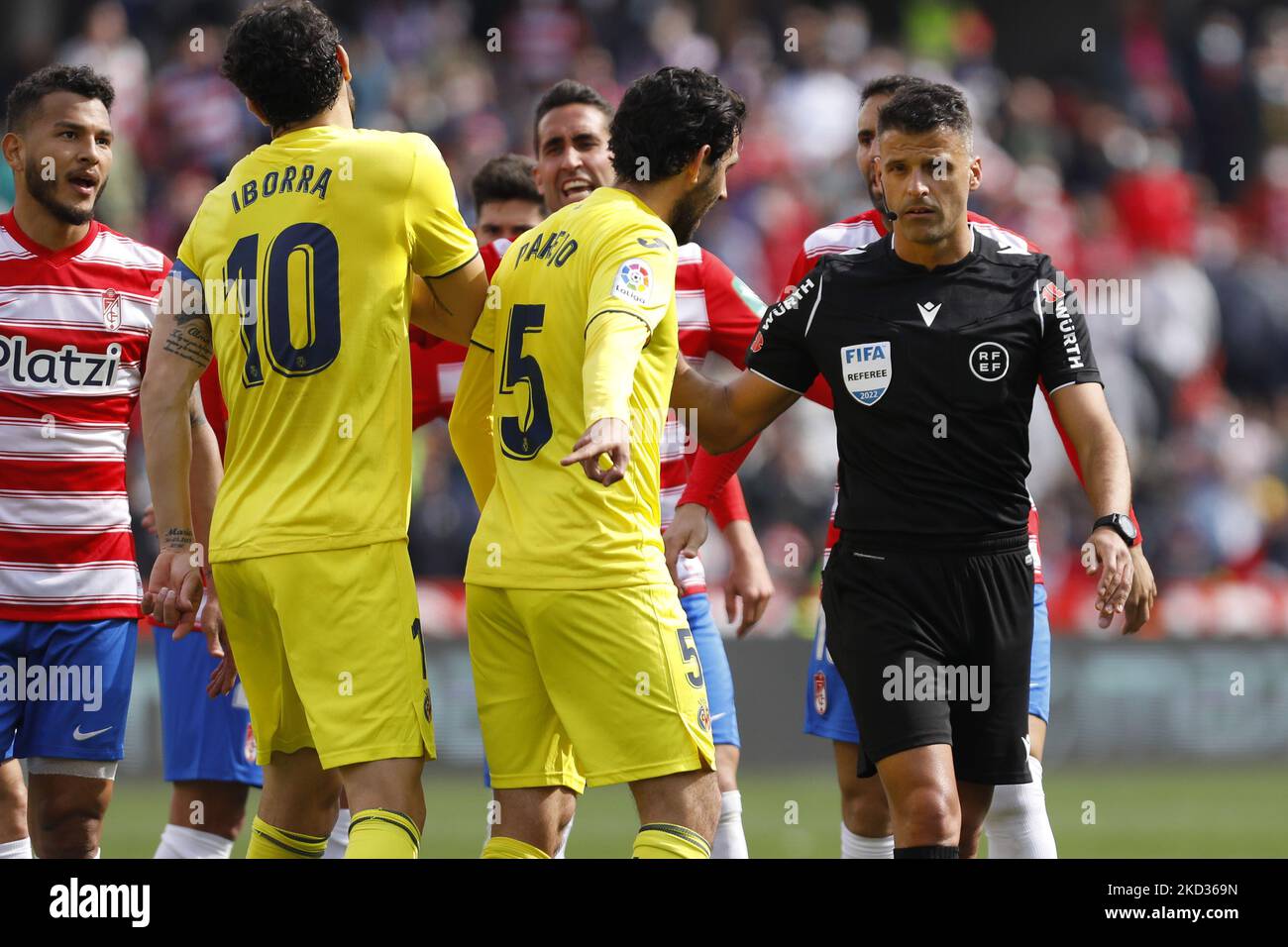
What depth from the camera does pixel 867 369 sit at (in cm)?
496

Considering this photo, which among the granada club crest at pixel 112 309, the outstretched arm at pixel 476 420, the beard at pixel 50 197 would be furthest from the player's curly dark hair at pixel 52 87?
the outstretched arm at pixel 476 420

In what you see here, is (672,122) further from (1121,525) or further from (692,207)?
(1121,525)

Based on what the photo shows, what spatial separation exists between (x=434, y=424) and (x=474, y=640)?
8.62 m

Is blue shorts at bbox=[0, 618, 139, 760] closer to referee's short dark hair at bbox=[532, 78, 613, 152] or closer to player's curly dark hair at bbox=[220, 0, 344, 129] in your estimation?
player's curly dark hair at bbox=[220, 0, 344, 129]

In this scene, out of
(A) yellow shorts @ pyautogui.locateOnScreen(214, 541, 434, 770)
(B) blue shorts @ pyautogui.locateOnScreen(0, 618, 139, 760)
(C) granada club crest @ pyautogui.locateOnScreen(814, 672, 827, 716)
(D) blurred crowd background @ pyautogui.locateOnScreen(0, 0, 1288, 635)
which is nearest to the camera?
(A) yellow shorts @ pyautogui.locateOnScreen(214, 541, 434, 770)

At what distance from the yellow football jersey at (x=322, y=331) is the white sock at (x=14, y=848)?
151cm

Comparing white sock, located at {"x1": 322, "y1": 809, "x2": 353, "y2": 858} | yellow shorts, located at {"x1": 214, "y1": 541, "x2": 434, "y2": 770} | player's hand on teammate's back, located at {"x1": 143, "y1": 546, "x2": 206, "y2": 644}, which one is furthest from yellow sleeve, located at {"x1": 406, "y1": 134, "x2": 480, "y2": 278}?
white sock, located at {"x1": 322, "y1": 809, "x2": 353, "y2": 858}

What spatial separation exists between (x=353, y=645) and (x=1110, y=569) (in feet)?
6.42

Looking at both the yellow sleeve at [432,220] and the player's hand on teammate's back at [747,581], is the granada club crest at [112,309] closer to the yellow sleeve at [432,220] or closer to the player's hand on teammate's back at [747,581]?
the yellow sleeve at [432,220]

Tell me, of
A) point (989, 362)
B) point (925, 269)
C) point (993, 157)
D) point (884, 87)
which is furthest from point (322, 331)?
point (993, 157)

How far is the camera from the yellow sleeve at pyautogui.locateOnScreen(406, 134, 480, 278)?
15.1ft

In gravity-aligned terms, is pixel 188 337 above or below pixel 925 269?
below

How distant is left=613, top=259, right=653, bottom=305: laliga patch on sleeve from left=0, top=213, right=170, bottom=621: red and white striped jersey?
6.60ft
